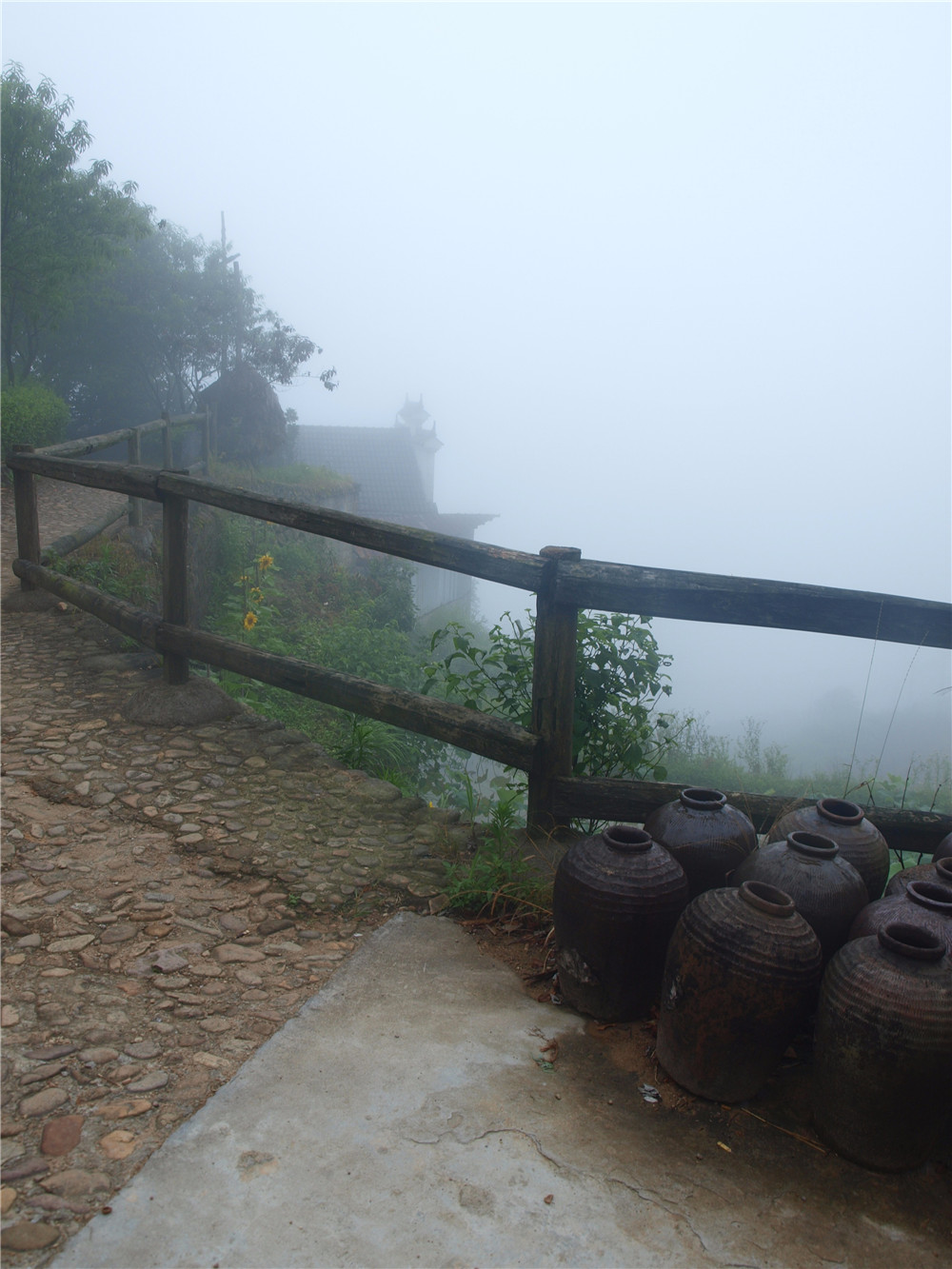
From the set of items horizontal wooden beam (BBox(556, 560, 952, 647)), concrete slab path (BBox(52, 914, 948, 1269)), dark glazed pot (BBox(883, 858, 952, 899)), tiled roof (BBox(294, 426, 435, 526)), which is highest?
horizontal wooden beam (BBox(556, 560, 952, 647))

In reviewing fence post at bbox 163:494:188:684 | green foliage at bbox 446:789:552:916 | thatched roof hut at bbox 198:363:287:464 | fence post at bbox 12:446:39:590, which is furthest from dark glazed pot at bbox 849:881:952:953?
thatched roof hut at bbox 198:363:287:464

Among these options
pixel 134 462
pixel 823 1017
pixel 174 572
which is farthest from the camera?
pixel 134 462

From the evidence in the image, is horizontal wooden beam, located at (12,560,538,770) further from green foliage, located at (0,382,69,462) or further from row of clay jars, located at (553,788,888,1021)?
green foliage, located at (0,382,69,462)

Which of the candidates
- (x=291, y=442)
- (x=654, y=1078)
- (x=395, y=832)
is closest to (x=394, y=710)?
(x=395, y=832)

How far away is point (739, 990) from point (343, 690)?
203cm

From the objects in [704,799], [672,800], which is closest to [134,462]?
[672,800]

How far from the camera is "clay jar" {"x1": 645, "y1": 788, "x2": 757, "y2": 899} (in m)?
2.26

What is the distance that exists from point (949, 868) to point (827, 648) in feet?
314

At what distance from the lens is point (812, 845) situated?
2082mm

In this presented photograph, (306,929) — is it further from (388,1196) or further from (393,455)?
(393,455)

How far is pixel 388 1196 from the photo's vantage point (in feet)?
4.84

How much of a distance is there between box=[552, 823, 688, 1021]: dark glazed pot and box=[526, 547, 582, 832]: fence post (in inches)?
28.5

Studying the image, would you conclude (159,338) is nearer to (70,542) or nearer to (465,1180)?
(70,542)

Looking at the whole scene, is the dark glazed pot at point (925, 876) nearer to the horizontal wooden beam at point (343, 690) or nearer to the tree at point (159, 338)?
the horizontal wooden beam at point (343, 690)
